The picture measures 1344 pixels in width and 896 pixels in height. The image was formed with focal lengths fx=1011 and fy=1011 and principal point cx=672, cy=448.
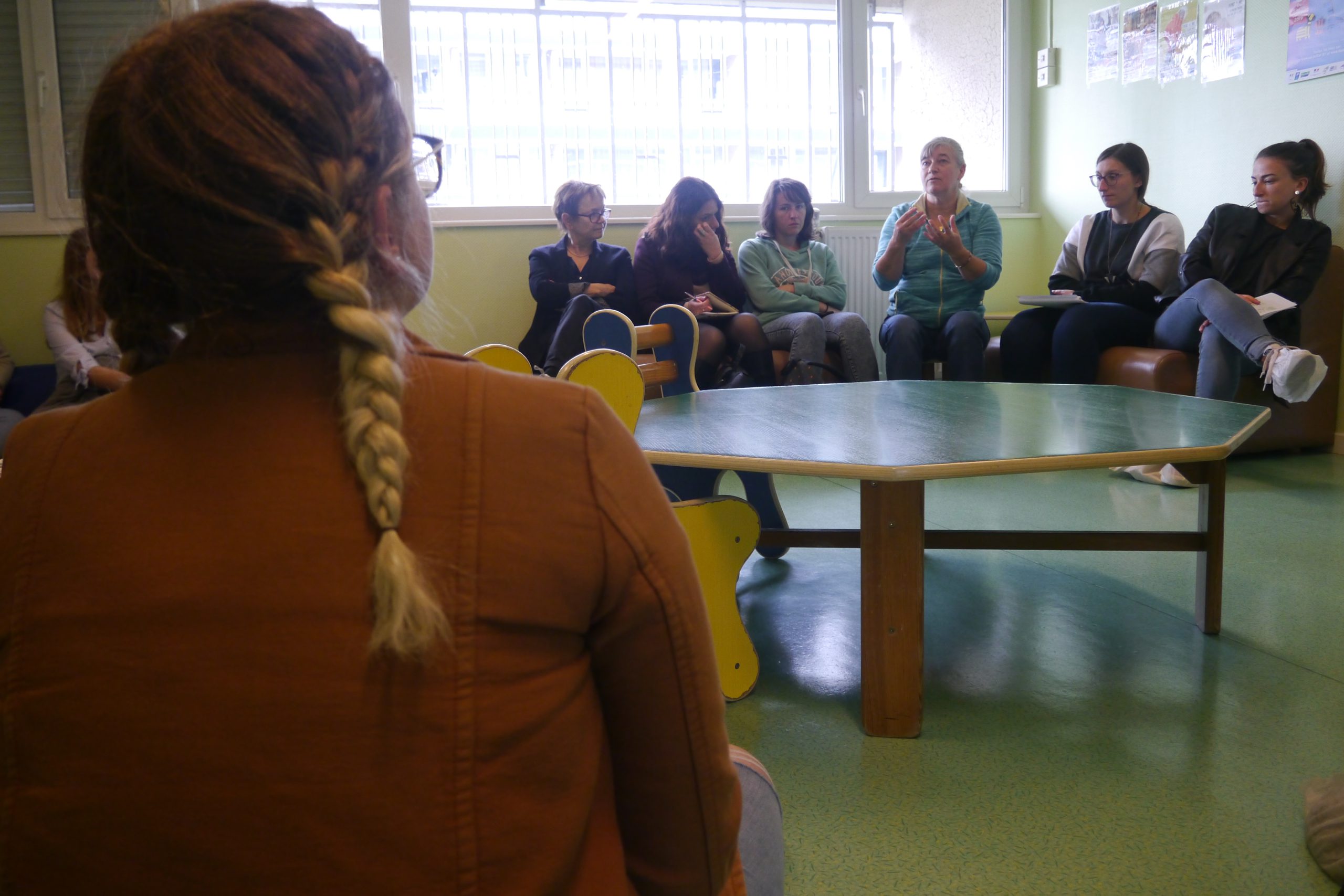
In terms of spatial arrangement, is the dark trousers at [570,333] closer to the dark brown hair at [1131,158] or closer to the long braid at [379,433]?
the dark brown hair at [1131,158]

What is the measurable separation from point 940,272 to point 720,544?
10.0 ft

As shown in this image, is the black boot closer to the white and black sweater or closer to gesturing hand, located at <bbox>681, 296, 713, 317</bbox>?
gesturing hand, located at <bbox>681, 296, 713, 317</bbox>

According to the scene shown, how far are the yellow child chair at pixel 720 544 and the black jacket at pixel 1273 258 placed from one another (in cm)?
297

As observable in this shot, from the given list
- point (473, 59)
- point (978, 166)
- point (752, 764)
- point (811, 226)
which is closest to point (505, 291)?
point (473, 59)

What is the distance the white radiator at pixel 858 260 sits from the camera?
5.46 m

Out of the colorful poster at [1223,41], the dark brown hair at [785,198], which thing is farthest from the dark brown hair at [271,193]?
the colorful poster at [1223,41]

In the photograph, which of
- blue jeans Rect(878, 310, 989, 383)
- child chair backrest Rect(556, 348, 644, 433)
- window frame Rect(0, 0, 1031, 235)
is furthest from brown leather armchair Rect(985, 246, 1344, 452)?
child chair backrest Rect(556, 348, 644, 433)

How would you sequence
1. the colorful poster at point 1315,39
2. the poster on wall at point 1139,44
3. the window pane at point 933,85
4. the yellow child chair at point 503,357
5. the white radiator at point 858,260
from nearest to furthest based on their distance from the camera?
the yellow child chair at point 503,357 → the colorful poster at point 1315,39 → the poster on wall at point 1139,44 → the white radiator at point 858,260 → the window pane at point 933,85

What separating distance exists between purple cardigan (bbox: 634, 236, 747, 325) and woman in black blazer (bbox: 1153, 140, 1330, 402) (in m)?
1.83

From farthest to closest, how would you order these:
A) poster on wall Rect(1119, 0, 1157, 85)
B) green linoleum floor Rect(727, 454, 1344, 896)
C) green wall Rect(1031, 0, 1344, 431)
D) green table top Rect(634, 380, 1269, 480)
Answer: poster on wall Rect(1119, 0, 1157, 85), green wall Rect(1031, 0, 1344, 431), green table top Rect(634, 380, 1269, 480), green linoleum floor Rect(727, 454, 1344, 896)

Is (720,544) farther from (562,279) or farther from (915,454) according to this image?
(562,279)

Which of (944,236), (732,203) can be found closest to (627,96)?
(732,203)

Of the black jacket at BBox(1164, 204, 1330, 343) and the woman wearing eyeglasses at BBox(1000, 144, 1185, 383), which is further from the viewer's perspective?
the woman wearing eyeglasses at BBox(1000, 144, 1185, 383)

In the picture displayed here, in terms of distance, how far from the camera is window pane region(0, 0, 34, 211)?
4.46 m
